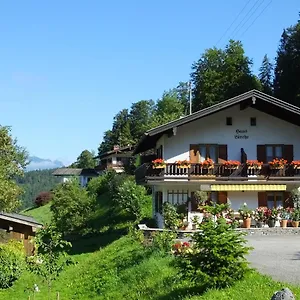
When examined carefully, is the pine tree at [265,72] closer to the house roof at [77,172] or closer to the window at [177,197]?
the house roof at [77,172]

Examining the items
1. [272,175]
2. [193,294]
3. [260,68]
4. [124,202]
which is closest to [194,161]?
[272,175]

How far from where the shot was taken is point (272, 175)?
2822 centimetres

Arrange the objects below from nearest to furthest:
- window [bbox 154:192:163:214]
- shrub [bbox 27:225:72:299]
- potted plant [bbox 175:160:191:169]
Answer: shrub [bbox 27:225:72:299] → potted plant [bbox 175:160:191:169] → window [bbox 154:192:163:214]

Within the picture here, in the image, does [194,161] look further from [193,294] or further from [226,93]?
[226,93]

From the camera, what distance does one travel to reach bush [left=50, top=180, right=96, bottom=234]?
132 feet

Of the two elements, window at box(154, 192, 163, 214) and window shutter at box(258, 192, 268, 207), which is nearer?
window shutter at box(258, 192, 268, 207)

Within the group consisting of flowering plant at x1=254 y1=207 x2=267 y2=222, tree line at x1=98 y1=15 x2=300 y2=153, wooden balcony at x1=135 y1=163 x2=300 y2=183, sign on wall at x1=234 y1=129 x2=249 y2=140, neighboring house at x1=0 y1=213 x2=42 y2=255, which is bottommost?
neighboring house at x1=0 y1=213 x2=42 y2=255

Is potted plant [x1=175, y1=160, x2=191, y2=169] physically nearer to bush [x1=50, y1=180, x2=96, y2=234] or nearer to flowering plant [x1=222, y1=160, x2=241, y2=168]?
flowering plant [x1=222, y1=160, x2=241, y2=168]

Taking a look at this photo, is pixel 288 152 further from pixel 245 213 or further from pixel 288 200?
pixel 245 213

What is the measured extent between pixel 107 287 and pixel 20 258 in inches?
197

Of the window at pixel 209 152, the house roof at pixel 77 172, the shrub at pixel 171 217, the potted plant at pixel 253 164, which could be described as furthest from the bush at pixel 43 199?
the potted plant at pixel 253 164

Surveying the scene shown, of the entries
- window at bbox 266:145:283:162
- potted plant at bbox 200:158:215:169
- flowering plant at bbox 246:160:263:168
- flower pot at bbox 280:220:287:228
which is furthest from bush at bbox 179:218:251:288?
window at bbox 266:145:283:162

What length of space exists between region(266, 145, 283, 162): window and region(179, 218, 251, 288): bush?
1736 centimetres

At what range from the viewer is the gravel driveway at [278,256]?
1381 centimetres
